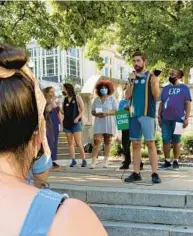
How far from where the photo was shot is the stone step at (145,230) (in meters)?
4.93

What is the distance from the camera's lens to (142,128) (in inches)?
253

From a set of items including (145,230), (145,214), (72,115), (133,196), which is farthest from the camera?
(72,115)

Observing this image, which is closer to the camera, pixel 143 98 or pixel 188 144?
pixel 143 98

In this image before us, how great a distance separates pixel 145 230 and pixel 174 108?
361cm

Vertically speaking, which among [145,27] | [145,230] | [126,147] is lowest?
[145,230]

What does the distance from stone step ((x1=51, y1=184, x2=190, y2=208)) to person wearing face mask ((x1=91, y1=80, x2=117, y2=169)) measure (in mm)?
2849

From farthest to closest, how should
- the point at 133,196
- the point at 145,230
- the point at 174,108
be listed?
the point at 174,108, the point at 133,196, the point at 145,230

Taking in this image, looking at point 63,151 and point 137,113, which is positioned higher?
point 137,113

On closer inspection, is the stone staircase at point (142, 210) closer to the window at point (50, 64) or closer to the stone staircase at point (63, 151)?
the stone staircase at point (63, 151)

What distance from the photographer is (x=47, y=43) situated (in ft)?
43.5

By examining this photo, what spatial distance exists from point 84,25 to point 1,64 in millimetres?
11743

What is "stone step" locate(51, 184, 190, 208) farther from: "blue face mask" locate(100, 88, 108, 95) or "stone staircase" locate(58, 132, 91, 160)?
"stone staircase" locate(58, 132, 91, 160)

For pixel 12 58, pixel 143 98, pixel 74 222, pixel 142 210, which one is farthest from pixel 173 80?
pixel 74 222

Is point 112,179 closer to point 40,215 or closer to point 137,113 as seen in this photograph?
point 137,113
